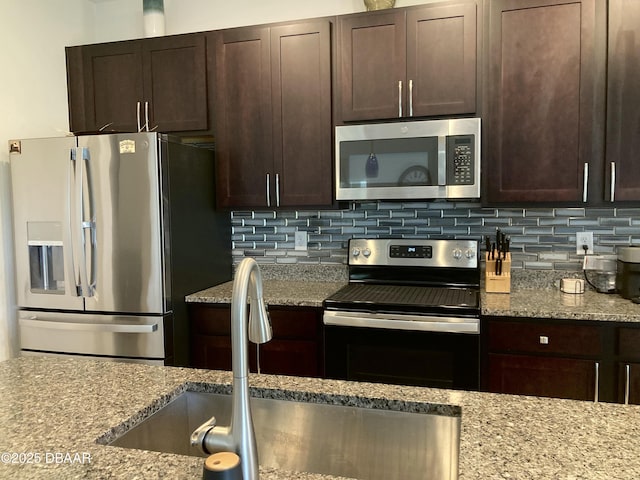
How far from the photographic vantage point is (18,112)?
9.07 feet

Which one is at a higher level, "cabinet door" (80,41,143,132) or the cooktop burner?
"cabinet door" (80,41,143,132)

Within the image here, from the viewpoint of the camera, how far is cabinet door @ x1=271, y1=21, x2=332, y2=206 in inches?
104

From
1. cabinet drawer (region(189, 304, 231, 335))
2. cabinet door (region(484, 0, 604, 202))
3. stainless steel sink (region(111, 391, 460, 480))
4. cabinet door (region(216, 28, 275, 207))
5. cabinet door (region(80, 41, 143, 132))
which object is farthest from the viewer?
cabinet door (region(80, 41, 143, 132))

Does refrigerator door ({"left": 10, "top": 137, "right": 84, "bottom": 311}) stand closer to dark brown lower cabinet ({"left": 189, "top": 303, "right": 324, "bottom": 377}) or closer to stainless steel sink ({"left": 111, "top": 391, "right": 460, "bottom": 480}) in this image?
dark brown lower cabinet ({"left": 189, "top": 303, "right": 324, "bottom": 377})

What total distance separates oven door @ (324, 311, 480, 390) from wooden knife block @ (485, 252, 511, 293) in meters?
0.41

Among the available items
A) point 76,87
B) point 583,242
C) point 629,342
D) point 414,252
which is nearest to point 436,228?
point 414,252

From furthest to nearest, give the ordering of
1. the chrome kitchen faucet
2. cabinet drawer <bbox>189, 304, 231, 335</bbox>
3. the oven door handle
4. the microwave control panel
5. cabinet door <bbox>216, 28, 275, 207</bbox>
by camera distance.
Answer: cabinet door <bbox>216, 28, 275, 207</bbox>
cabinet drawer <bbox>189, 304, 231, 335</bbox>
the microwave control panel
the oven door handle
the chrome kitchen faucet

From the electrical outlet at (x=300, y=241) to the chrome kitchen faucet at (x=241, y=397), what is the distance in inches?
89.2

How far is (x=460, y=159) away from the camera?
243 cm

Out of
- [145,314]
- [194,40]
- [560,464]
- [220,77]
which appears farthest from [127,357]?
[560,464]

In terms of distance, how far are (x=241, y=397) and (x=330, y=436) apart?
511 mm

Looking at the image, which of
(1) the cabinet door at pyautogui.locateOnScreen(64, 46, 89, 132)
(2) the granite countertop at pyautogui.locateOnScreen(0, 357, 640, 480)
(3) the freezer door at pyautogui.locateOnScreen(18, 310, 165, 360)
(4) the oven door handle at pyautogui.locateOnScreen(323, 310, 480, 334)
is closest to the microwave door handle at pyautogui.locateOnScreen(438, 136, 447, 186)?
(4) the oven door handle at pyautogui.locateOnScreen(323, 310, 480, 334)

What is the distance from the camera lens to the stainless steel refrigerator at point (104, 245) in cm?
245

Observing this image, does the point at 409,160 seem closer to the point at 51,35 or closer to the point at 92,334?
the point at 92,334
